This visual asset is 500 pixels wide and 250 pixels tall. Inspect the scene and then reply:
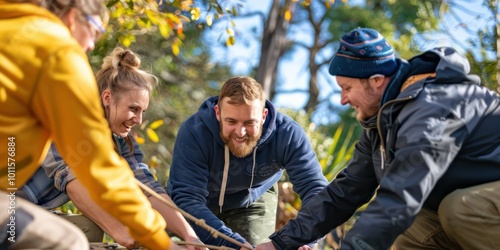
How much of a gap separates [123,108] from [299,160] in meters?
1.16

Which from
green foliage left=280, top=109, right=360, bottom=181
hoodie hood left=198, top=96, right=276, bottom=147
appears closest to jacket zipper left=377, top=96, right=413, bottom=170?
hoodie hood left=198, top=96, right=276, bottom=147

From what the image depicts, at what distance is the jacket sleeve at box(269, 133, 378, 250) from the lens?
13.0 feet

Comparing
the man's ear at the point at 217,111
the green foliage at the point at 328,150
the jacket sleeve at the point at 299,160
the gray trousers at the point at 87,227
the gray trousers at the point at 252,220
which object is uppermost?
the man's ear at the point at 217,111

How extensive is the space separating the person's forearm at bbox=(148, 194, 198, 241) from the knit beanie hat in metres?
1.18

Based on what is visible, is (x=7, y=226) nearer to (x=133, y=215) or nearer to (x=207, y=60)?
(x=133, y=215)

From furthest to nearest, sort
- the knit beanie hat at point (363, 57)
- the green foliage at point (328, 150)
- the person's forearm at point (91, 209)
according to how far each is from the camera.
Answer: the green foliage at point (328, 150) < the person's forearm at point (91, 209) < the knit beanie hat at point (363, 57)

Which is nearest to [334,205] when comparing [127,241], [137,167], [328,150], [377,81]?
[377,81]

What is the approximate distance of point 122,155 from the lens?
174 inches

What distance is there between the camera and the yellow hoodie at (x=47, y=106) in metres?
2.50

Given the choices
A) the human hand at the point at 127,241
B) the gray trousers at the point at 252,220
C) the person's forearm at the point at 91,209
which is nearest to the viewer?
the human hand at the point at 127,241

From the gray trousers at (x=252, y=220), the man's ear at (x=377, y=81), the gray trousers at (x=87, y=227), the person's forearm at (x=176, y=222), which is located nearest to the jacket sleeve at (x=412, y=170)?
the man's ear at (x=377, y=81)

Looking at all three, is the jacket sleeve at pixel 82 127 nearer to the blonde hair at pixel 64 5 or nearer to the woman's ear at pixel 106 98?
the blonde hair at pixel 64 5

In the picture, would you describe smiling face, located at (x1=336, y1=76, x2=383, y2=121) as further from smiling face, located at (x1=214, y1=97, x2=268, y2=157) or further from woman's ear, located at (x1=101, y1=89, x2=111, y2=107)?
woman's ear, located at (x1=101, y1=89, x2=111, y2=107)

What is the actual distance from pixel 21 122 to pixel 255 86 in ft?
7.42
